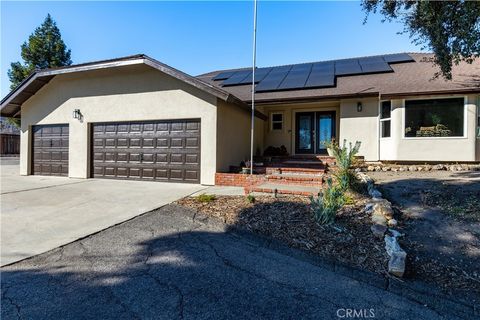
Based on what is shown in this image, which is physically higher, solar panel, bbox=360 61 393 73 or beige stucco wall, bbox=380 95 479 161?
solar panel, bbox=360 61 393 73

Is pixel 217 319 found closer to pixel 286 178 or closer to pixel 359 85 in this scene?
pixel 286 178

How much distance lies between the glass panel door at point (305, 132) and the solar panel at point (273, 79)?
190cm

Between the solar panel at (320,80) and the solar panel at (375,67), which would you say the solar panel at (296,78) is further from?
the solar panel at (375,67)

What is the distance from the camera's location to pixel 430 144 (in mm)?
9992

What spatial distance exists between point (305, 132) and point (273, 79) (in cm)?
336

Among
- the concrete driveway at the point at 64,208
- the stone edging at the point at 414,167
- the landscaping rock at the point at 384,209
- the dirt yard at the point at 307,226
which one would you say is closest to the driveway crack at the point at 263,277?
the dirt yard at the point at 307,226

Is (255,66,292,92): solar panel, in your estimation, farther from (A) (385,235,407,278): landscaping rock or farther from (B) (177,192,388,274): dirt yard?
(A) (385,235,407,278): landscaping rock

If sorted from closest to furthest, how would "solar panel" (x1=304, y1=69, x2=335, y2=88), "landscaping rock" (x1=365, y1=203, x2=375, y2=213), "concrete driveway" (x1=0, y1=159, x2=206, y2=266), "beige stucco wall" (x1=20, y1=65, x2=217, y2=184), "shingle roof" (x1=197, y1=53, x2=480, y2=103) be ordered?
"concrete driveway" (x1=0, y1=159, x2=206, y2=266)
"landscaping rock" (x1=365, y1=203, x2=375, y2=213)
"beige stucco wall" (x1=20, y1=65, x2=217, y2=184)
"shingle roof" (x1=197, y1=53, x2=480, y2=103)
"solar panel" (x1=304, y1=69, x2=335, y2=88)

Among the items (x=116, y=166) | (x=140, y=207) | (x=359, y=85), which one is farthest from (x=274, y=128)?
(x=140, y=207)

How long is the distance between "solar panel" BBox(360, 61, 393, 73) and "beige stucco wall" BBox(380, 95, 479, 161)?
2.67 meters

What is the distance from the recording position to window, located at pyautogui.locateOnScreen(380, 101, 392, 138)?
35.1 ft

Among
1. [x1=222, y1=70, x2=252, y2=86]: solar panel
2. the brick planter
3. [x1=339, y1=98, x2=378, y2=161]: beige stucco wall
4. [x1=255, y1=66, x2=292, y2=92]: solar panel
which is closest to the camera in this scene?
the brick planter

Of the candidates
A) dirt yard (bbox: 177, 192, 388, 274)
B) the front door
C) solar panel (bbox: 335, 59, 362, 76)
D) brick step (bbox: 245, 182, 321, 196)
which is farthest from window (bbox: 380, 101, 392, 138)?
dirt yard (bbox: 177, 192, 388, 274)

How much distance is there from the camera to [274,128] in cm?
1327
